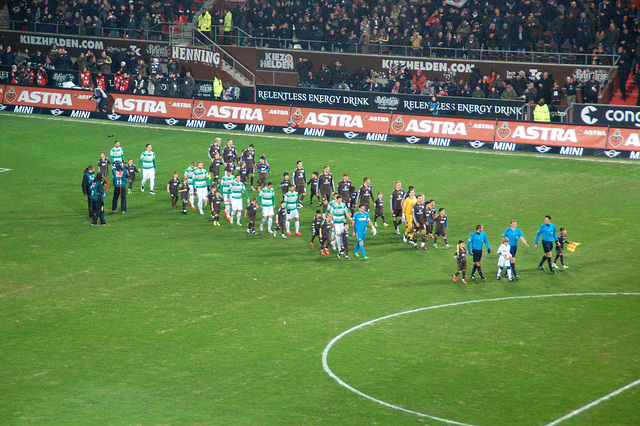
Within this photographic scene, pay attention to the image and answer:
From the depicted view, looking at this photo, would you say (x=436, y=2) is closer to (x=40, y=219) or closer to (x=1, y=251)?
(x=40, y=219)

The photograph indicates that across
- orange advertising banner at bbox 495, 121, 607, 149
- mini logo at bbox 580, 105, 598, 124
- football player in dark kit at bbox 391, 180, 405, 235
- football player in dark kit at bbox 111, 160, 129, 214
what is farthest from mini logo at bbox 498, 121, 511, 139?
football player in dark kit at bbox 111, 160, 129, 214

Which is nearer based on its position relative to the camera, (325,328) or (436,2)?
(325,328)

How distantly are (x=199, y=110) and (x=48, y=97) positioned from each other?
11.0 metres

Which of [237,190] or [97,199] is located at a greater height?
[237,190]

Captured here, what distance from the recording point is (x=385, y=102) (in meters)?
47.4

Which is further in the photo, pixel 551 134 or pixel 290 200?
pixel 551 134

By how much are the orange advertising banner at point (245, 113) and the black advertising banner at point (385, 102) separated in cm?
136

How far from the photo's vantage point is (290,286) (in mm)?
24922

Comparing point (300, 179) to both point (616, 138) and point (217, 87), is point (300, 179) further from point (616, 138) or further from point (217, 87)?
point (217, 87)

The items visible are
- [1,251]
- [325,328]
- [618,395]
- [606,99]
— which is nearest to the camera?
[618,395]

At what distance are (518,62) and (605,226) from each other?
21.8 metres

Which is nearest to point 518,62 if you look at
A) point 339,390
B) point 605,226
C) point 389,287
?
point 605,226

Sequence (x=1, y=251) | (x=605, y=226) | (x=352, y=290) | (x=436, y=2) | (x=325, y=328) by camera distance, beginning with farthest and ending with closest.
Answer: (x=436, y=2) → (x=605, y=226) → (x=1, y=251) → (x=352, y=290) → (x=325, y=328)

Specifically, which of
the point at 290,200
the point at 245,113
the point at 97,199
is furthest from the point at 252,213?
the point at 245,113
